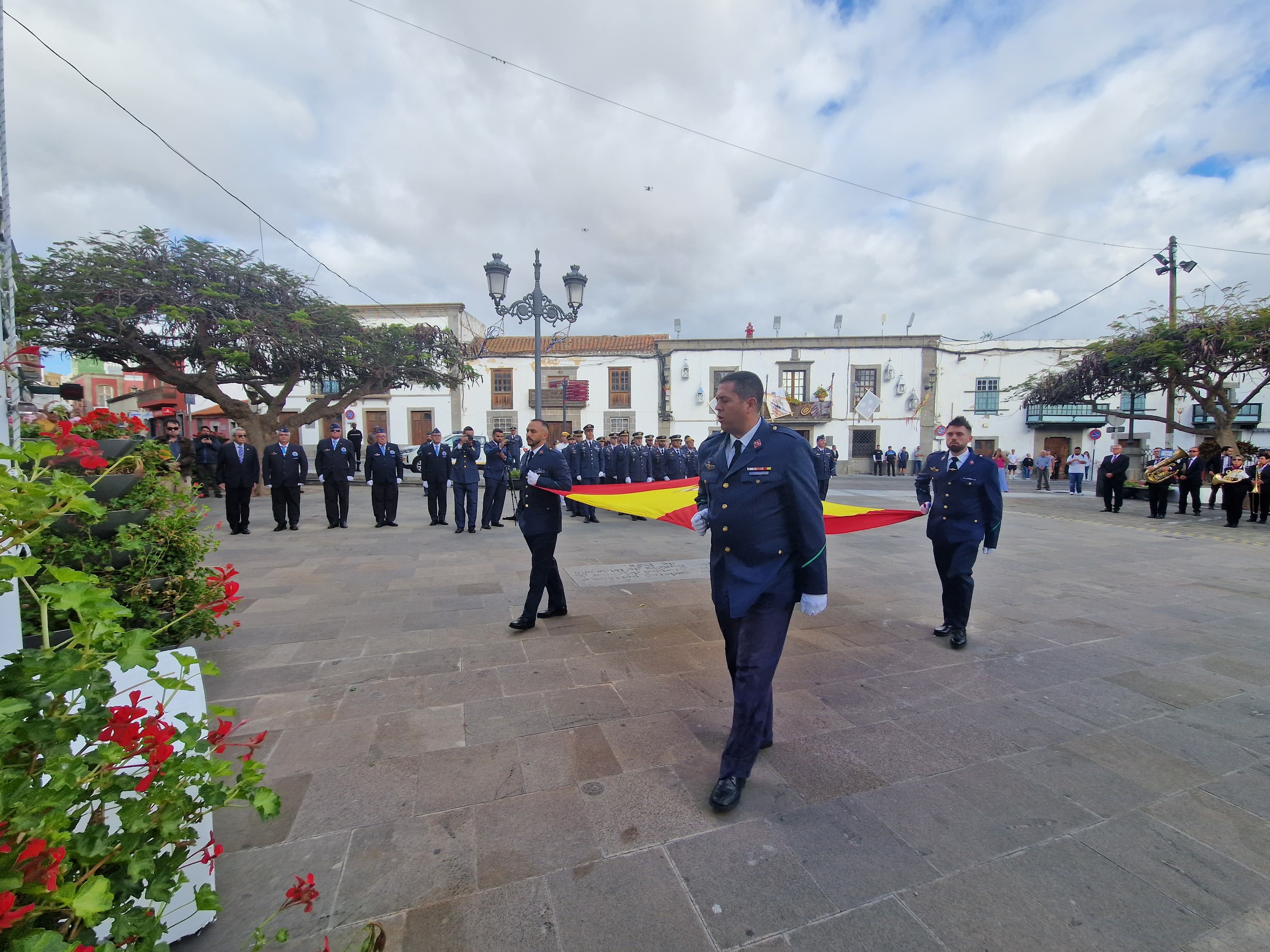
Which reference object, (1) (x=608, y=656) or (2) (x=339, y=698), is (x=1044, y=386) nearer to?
(1) (x=608, y=656)

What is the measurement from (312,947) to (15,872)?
124 cm

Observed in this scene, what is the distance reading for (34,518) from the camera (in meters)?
1.04

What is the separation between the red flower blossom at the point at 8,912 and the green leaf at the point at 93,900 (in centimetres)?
7

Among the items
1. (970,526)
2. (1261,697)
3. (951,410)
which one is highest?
(951,410)

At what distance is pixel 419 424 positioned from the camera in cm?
2964

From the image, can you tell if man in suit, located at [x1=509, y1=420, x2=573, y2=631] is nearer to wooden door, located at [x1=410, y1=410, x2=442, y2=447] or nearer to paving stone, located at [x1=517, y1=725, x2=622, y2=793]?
paving stone, located at [x1=517, y1=725, x2=622, y2=793]

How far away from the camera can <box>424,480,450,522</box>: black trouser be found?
34.0 ft

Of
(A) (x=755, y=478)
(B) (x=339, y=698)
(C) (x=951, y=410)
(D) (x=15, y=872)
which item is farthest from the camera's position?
(C) (x=951, y=410)

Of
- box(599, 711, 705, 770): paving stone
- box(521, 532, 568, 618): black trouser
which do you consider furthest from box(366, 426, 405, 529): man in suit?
box(599, 711, 705, 770): paving stone

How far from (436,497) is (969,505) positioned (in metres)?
8.82

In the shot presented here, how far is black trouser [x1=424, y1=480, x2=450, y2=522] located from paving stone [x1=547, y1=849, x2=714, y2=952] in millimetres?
8988

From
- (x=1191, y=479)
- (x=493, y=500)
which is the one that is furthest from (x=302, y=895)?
(x=1191, y=479)

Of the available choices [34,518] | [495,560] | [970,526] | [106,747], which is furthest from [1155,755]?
[495,560]

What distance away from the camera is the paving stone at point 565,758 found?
2.53m
